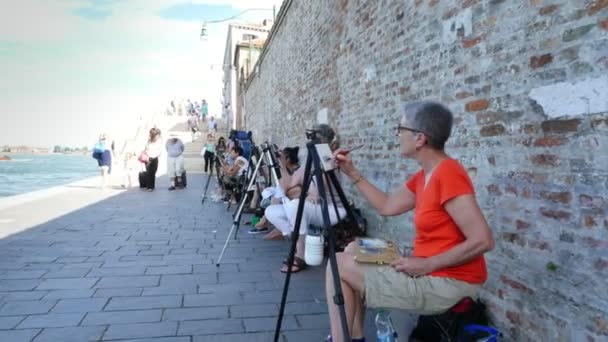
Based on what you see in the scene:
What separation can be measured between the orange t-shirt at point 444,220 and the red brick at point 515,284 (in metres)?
0.41

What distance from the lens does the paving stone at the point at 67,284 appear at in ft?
11.8

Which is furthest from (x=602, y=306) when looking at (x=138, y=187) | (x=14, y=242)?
(x=138, y=187)

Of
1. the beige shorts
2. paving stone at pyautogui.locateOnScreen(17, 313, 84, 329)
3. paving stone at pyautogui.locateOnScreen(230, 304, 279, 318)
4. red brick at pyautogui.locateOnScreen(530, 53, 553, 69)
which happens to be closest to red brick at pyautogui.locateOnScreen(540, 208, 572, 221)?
the beige shorts

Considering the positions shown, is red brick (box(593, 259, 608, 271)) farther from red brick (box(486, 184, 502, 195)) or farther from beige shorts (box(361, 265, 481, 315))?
red brick (box(486, 184, 502, 195))

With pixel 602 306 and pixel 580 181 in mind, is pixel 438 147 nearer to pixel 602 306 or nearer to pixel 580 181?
pixel 580 181

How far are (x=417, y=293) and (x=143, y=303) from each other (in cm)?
220

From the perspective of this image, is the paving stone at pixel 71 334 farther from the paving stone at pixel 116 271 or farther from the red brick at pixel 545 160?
the red brick at pixel 545 160

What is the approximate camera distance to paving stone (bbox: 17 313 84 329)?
9.37 feet

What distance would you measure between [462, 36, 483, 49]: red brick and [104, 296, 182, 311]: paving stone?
109 inches

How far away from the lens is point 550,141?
7.02 feet

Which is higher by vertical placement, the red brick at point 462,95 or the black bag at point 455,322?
the red brick at point 462,95

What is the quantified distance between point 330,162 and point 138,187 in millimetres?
10658

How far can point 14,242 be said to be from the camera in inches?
204

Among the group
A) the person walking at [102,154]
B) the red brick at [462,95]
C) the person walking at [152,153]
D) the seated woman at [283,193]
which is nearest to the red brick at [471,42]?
the red brick at [462,95]
